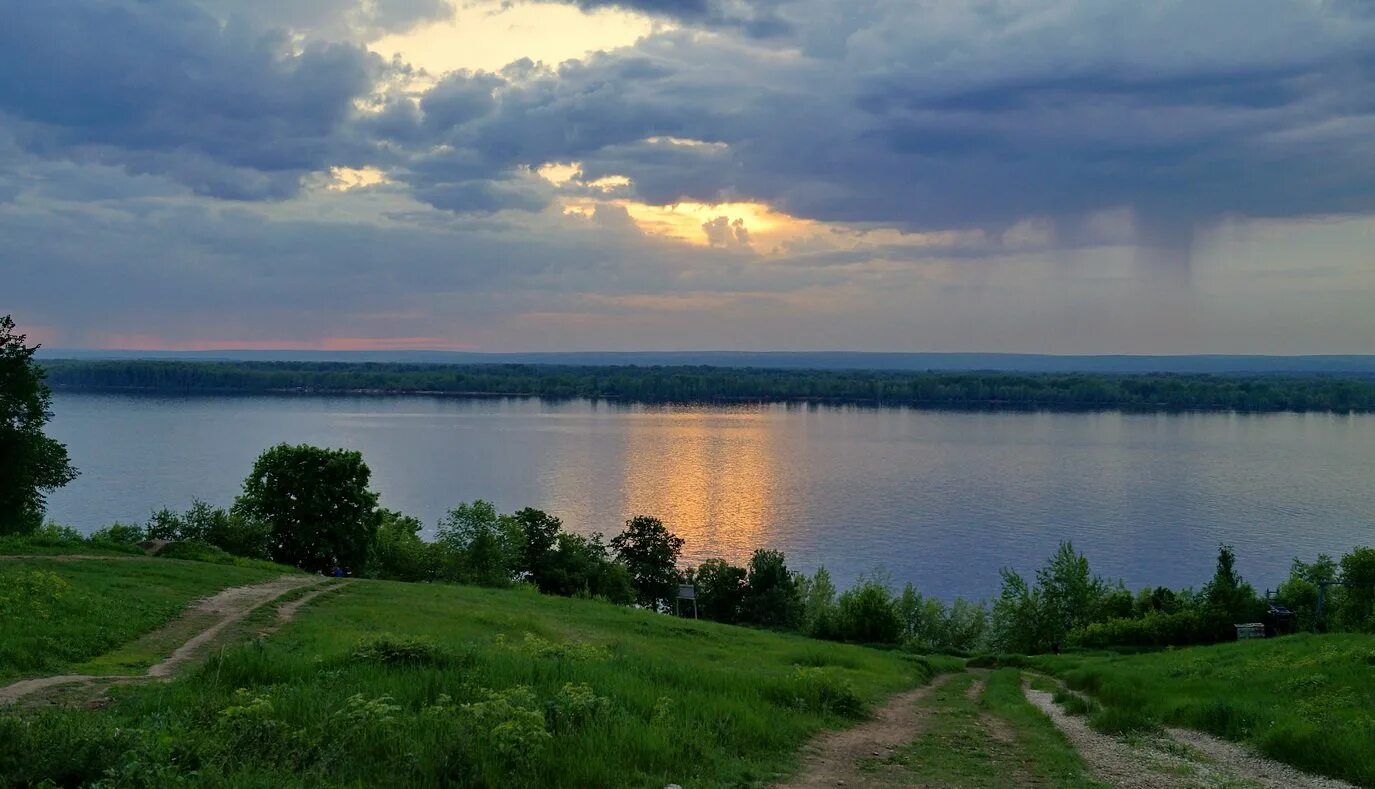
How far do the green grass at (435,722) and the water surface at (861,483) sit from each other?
59627 millimetres

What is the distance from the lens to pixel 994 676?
32219 millimetres

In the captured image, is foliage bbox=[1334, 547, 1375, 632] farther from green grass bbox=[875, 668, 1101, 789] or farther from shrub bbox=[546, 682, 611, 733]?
shrub bbox=[546, 682, 611, 733]

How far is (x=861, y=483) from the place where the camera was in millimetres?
105688

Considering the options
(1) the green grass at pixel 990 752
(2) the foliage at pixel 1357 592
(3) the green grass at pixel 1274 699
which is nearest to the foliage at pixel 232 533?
(1) the green grass at pixel 990 752

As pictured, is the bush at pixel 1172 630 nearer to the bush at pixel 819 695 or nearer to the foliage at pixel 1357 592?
the foliage at pixel 1357 592

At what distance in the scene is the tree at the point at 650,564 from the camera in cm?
6331

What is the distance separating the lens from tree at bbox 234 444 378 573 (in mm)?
42094

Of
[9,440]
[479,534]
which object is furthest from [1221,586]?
[9,440]

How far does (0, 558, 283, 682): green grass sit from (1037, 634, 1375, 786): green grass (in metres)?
18.0

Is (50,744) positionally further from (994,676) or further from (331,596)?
(994,676)

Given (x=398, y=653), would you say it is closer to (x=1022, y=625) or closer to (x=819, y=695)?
(x=819, y=695)

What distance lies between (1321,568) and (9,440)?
242 ft

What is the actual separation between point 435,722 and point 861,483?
9937cm

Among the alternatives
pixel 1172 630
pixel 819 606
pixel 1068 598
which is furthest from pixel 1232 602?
pixel 819 606
